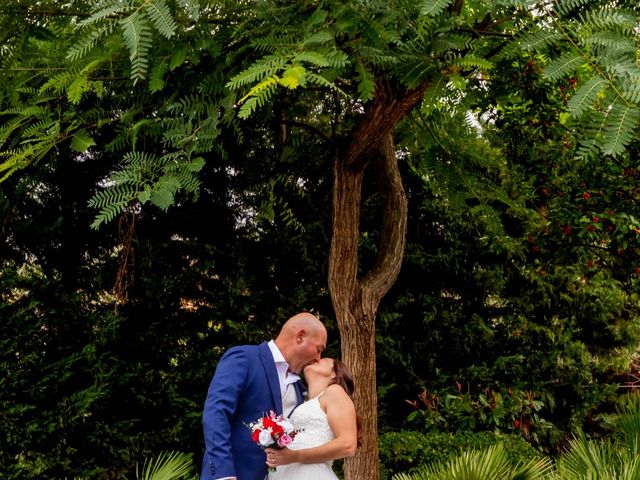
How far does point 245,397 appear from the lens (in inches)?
147

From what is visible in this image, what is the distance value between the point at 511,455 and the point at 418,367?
1964 millimetres

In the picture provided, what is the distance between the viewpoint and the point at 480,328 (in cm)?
815

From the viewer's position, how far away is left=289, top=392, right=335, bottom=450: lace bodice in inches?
152

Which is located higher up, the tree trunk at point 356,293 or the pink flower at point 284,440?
the tree trunk at point 356,293

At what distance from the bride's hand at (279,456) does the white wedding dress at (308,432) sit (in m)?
0.14

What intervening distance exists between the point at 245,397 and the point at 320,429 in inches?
18.6

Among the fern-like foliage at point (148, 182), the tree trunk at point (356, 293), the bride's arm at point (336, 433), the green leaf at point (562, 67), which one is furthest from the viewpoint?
the tree trunk at point (356, 293)

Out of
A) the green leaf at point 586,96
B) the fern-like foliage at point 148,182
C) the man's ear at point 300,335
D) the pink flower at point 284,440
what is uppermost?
the fern-like foliage at point 148,182

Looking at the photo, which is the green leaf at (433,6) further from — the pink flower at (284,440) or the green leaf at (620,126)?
the pink flower at (284,440)

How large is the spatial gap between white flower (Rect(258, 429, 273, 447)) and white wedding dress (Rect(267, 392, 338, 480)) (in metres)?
0.39

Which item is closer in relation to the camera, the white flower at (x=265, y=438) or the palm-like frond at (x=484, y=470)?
the white flower at (x=265, y=438)

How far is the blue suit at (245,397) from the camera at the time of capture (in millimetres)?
3648

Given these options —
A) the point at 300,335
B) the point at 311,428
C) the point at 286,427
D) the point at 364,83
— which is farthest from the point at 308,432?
the point at 364,83

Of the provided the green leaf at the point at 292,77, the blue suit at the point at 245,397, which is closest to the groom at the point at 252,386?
the blue suit at the point at 245,397
